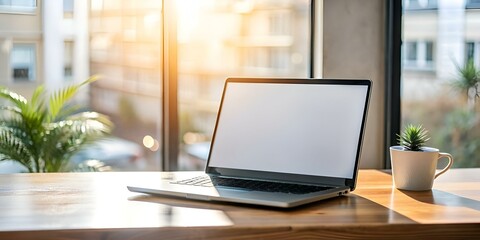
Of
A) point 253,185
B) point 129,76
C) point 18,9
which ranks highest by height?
point 18,9

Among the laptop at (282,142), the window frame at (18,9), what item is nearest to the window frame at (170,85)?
the window frame at (18,9)

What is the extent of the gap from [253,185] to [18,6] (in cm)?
162

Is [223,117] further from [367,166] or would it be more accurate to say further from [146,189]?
[367,166]

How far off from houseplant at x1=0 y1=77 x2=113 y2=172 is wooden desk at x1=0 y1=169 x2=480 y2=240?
1148mm

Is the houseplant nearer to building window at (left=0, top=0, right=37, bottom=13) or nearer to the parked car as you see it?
the parked car

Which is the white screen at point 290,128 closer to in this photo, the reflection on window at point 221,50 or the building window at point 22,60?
the reflection on window at point 221,50

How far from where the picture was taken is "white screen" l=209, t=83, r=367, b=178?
5.07 ft

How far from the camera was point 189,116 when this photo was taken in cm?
279

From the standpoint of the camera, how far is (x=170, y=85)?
275 centimetres

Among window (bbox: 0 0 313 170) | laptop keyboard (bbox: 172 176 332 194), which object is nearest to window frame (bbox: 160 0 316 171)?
window (bbox: 0 0 313 170)

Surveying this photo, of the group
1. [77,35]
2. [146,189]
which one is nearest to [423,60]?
[77,35]

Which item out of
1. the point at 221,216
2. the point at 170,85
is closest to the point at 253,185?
the point at 221,216

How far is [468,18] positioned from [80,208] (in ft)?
6.21

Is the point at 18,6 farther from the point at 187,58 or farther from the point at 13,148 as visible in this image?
the point at 187,58
